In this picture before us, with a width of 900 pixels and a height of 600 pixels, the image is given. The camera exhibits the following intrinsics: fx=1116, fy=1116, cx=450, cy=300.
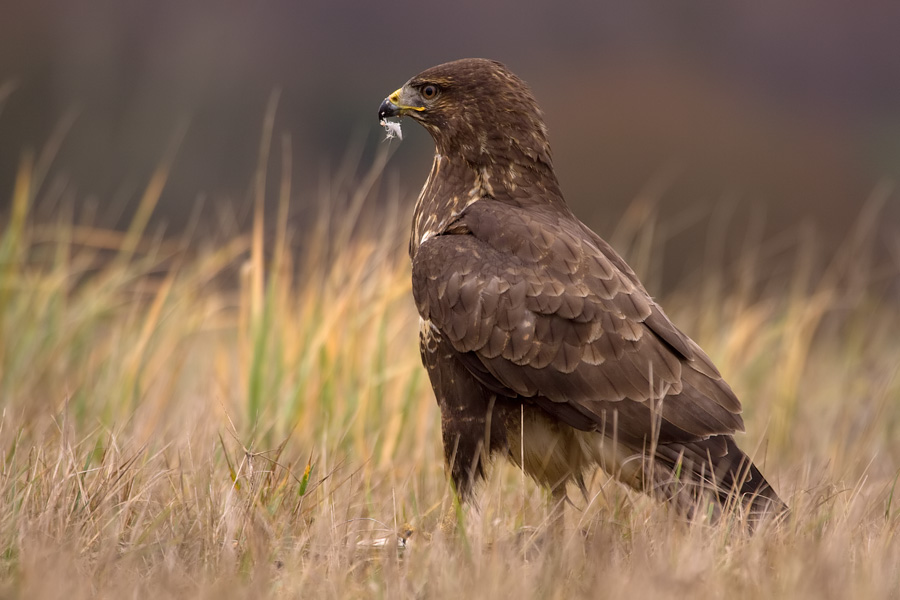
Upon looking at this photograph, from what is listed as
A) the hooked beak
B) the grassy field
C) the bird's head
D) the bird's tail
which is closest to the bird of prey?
the bird's tail

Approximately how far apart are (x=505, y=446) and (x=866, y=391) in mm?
2801

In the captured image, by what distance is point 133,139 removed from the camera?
12.9 metres

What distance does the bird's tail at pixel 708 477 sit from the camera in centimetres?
339

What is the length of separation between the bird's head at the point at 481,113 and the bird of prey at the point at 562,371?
0.82 ft

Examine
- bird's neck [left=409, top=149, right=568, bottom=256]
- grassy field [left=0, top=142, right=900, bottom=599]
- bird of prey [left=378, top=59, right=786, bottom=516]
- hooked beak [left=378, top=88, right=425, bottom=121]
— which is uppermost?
hooked beak [left=378, top=88, right=425, bottom=121]

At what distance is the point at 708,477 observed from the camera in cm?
348

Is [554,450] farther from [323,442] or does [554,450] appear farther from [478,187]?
[478,187]

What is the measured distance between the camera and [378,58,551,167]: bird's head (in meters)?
4.07

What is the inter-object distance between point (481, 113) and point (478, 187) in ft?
0.90

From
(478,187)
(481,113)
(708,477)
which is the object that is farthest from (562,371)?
(481,113)

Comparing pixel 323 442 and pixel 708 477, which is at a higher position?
pixel 708 477

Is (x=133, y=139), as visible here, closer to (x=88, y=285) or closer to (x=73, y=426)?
(x=88, y=285)

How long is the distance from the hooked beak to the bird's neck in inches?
8.9

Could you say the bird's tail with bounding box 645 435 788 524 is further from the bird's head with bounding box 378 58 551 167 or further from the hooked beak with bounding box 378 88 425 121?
the hooked beak with bounding box 378 88 425 121
